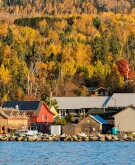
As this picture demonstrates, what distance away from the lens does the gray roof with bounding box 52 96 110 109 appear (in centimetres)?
9671

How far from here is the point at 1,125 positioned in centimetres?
8619

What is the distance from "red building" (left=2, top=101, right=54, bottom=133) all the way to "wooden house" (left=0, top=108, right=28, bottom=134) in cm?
170

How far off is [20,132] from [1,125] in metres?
3.90

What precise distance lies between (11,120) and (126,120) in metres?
14.1

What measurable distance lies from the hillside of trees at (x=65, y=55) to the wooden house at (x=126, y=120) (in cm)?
2385

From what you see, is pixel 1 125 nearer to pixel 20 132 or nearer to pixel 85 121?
pixel 20 132

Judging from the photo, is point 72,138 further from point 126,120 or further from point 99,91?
point 99,91

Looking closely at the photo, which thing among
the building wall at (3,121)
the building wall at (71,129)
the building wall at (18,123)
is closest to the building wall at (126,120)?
the building wall at (71,129)

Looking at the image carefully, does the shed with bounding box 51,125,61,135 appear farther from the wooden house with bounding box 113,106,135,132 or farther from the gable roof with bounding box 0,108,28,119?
the wooden house with bounding box 113,106,135,132

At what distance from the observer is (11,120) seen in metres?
86.4

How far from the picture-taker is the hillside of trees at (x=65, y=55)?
112 meters

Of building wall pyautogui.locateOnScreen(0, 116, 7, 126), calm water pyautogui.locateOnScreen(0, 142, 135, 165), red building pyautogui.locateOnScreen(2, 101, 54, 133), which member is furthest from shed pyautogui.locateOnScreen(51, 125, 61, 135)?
calm water pyautogui.locateOnScreen(0, 142, 135, 165)

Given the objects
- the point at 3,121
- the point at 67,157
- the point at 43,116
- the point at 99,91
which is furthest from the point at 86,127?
the point at 67,157

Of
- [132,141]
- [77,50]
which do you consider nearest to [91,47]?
[77,50]
